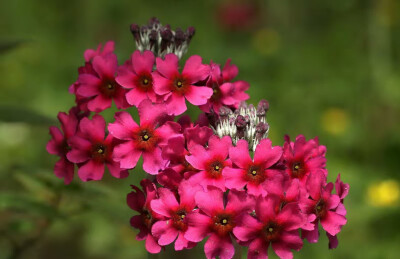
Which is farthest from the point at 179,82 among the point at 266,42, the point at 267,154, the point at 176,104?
the point at 266,42

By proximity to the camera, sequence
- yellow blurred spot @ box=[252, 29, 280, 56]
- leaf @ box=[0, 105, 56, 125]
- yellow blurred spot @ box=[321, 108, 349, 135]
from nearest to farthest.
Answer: leaf @ box=[0, 105, 56, 125] → yellow blurred spot @ box=[321, 108, 349, 135] → yellow blurred spot @ box=[252, 29, 280, 56]

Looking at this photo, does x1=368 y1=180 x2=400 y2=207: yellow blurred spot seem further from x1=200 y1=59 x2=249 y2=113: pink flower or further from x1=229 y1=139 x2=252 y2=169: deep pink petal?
x1=229 y1=139 x2=252 y2=169: deep pink petal

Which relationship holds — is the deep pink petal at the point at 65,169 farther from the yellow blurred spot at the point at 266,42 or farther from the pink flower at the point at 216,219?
the yellow blurred spot at the point at 266,42

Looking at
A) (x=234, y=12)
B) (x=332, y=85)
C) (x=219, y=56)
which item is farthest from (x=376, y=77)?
(x=234, y=12)

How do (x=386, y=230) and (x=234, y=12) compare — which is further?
(x=234, y=12)

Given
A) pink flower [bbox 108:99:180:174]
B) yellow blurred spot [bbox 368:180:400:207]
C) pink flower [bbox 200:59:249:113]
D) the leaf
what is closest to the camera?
pink flower [bbox 108:99:180:174]

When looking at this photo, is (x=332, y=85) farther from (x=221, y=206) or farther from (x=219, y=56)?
(x=221, y=206)

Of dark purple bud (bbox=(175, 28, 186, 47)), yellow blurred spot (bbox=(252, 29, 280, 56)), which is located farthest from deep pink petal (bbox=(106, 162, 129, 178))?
yellow blurred spot (bbox=(252, 29, 280, 56))

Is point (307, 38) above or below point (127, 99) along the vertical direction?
above
